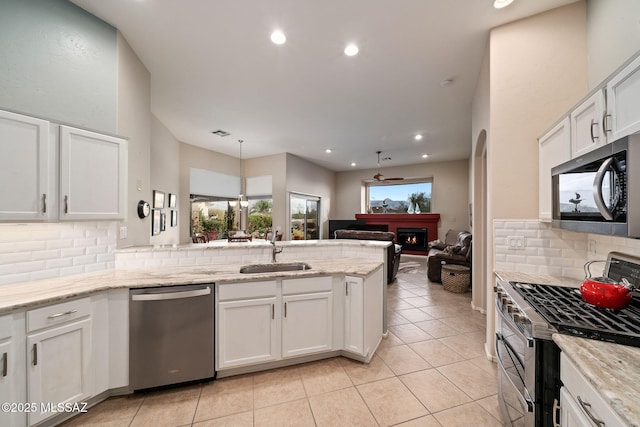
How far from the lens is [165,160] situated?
4.82 metres

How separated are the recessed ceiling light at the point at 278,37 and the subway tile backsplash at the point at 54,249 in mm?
2450

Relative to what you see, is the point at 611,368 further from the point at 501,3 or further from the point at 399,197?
the point at 399,197

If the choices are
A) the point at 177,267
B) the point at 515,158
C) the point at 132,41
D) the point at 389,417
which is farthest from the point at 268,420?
the point at 132,41

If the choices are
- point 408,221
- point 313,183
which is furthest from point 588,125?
point 408,221

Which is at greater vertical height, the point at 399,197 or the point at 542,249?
the point at 399,197

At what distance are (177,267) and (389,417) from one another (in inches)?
89.1

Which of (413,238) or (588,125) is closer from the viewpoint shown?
(588,125)

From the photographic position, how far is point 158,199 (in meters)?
4.36

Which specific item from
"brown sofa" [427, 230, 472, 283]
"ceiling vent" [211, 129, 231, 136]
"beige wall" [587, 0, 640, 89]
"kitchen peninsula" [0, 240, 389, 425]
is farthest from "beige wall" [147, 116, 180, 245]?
"beige wall" [587, 0, 640, 89]

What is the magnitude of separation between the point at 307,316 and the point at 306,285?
291 mm

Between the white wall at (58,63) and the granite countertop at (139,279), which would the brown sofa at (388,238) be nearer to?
→ the granite countertop at (139,279)

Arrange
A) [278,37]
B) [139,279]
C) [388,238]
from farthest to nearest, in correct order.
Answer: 1. [388,238]
2. [278,37]
3. [139,279]

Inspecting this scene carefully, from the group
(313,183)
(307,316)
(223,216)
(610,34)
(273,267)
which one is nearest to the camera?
(610,34)

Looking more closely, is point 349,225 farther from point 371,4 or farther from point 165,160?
point 371,4
